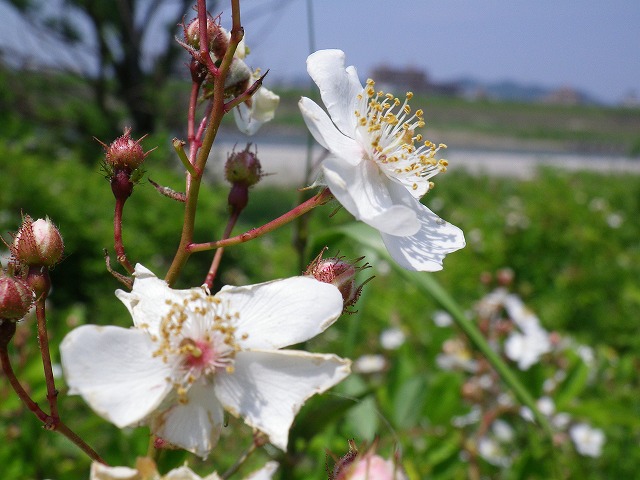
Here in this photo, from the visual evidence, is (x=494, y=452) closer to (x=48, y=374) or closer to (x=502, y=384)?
(x=502, y=384)

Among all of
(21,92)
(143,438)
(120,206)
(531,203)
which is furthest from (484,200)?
(120,206)

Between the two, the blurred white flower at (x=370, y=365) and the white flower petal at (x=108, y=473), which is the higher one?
the white flower petal at (x=108, y=473)

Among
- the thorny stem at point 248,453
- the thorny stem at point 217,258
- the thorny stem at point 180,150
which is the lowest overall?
the thorny stem at point 248,453

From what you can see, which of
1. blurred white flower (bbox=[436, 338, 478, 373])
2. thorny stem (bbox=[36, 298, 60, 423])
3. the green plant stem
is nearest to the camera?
thorny stem (bbox=[36, 298, 60, 423])

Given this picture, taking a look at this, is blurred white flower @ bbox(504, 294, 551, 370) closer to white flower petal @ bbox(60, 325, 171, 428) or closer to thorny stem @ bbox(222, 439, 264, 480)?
thorny stem @ bbox(222, 439, 264, 480)

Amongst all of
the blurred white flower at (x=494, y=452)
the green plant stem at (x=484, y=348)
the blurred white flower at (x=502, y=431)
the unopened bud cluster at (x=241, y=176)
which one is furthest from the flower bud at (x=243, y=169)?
the blurred white flower at (x=502, y=431)

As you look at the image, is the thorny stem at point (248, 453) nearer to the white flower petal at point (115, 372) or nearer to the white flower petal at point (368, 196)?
the white flower petal at point (115, 372)

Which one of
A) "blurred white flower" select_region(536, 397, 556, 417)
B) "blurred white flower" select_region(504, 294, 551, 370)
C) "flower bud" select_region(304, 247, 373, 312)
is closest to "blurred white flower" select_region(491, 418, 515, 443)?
"blurred white flower" select_region(536, 397, 556, 417)
